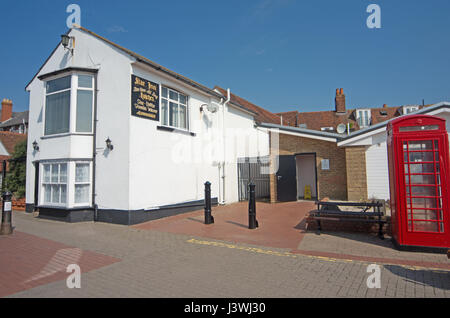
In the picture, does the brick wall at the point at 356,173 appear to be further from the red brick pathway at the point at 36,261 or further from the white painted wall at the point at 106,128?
the red brick pathway at the point at 36,261

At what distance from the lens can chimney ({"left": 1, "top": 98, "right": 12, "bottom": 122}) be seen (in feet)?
113

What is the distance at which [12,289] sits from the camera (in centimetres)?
392

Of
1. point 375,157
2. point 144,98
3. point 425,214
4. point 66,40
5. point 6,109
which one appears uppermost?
point 6,109

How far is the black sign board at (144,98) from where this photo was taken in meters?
8.85

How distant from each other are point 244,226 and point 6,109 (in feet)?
134

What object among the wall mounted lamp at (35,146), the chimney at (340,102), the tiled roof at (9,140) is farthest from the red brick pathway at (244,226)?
the chimney at (340,102)

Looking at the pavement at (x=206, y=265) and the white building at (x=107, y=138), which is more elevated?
the white building at (x=107, y=138)

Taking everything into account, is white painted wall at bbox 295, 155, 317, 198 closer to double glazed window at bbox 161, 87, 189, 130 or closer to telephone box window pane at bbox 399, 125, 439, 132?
double glazed window at bbox 161, 87, 189, 130

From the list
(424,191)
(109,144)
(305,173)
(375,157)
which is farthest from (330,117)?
(109,144)

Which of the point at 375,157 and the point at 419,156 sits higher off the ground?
the point at 375,157

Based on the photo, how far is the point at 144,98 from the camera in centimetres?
923

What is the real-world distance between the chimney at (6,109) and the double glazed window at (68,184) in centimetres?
3387

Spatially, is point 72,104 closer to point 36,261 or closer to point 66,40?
point 66,40
